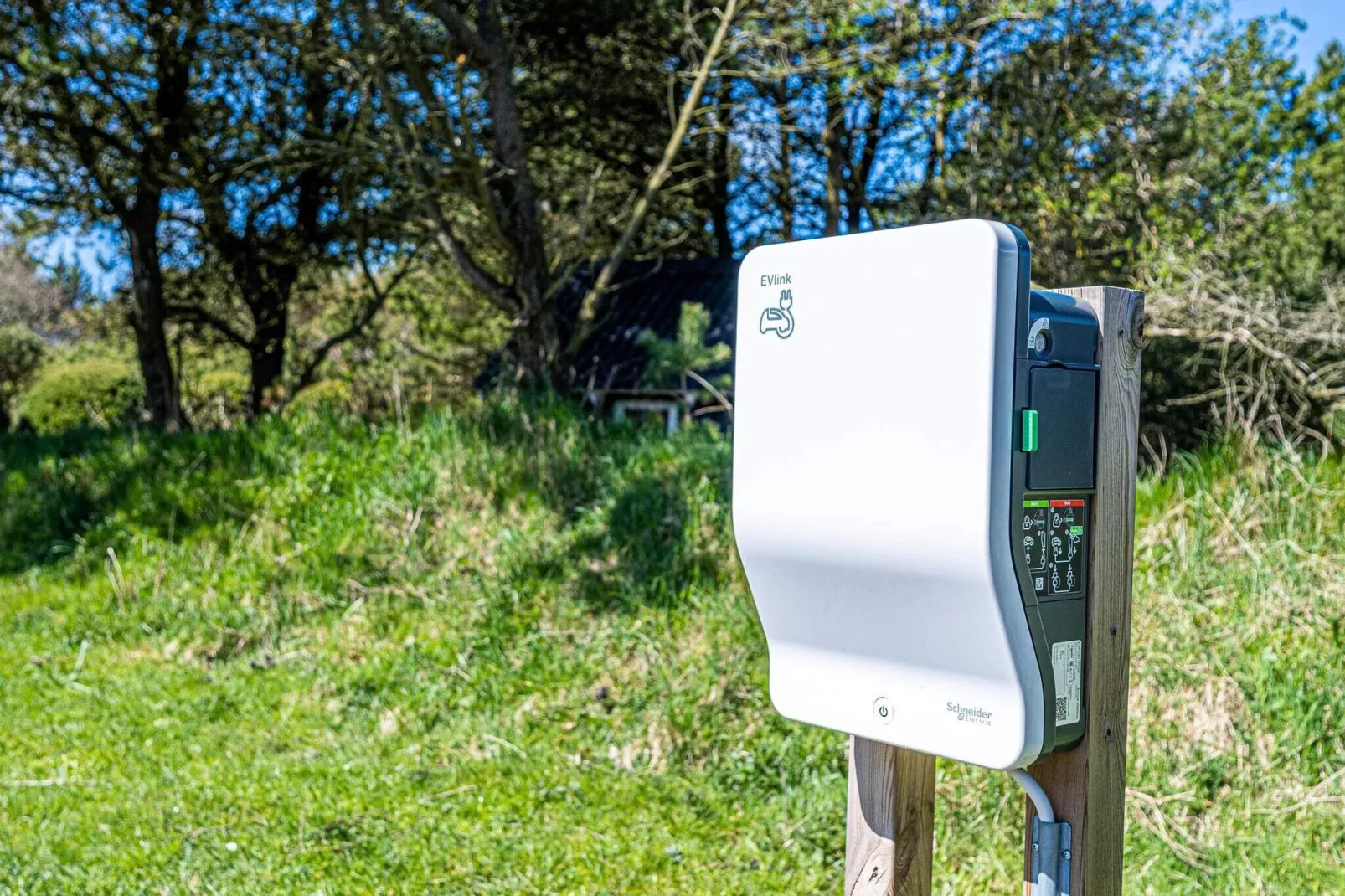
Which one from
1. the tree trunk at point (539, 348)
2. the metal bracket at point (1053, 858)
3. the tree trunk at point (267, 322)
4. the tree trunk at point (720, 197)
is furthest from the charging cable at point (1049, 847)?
the tree trunk at point (267, 322)

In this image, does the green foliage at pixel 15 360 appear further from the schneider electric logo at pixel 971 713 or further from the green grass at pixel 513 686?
the schneider electric logo at pixel 971 713

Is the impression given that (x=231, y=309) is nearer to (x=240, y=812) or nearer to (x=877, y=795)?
(x=240, y=812)

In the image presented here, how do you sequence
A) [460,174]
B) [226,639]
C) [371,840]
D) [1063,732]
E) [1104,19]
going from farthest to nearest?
[1104,19] < [460,174] < [226,639] < [371,840] < [1063,732]

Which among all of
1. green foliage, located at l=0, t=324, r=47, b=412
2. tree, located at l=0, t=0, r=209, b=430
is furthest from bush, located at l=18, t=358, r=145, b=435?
tree, located at l=0, t=0, r=209, b=430

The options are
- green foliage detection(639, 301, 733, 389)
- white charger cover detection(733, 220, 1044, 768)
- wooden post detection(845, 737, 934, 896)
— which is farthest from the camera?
green foliage detection(639, 301, 733, 389)

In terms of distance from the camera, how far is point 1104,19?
899cm

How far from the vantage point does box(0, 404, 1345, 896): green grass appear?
3.82 metres

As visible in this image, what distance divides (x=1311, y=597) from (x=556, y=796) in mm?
2958

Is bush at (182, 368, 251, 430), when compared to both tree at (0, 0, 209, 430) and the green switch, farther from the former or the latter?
the green switch

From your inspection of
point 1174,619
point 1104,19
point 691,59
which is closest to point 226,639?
point 1174,619

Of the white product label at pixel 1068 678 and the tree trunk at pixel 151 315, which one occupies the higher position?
the tree trunk at pixel 151 315

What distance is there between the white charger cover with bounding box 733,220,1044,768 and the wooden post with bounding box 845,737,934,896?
216 mm

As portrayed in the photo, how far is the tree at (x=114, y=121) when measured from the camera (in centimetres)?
938

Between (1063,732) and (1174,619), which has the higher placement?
(1063,732)
